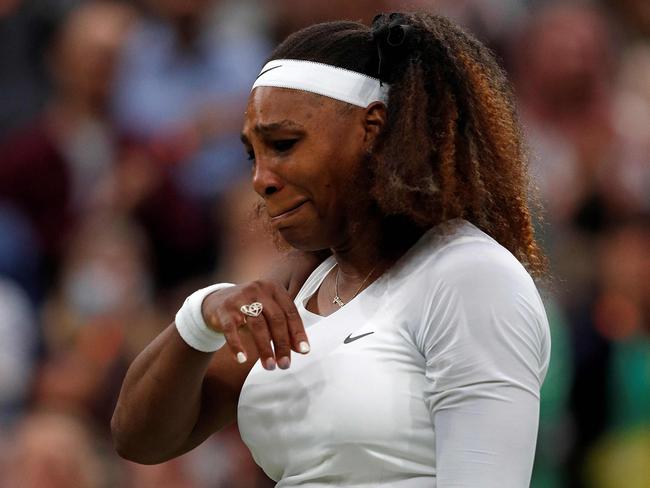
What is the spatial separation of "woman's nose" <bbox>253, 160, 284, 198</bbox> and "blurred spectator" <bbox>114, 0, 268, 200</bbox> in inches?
130

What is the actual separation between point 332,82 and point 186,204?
3.31 m

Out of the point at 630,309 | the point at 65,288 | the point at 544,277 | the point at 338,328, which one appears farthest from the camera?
the point at 65,288

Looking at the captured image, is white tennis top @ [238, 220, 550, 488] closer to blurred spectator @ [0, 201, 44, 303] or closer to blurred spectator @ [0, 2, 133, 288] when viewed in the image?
blurred spectator @ [0, 201, 44, 303]

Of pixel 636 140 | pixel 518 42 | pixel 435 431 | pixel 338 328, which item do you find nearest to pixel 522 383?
pixel 435 431

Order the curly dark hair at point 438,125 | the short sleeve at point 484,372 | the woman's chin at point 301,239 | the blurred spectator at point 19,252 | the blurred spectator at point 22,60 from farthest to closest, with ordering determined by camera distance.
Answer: the blurred spectator at point 22,60 → the blurred spectator at point 19,252 → the woman's chin at point 301,239 → the curly dark hair at point 438,125 → the short sleeve at point 484,372

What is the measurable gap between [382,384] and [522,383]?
223mm

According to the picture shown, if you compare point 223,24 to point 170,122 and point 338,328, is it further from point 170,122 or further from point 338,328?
point 338,328

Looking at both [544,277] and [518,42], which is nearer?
[544,277]

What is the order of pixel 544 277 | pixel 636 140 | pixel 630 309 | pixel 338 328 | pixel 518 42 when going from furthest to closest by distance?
pixel 518 42 < pixel 636 140 < pixel 630 309 < pixel 544 277 < pixel 338 328

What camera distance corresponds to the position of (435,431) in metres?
2.18

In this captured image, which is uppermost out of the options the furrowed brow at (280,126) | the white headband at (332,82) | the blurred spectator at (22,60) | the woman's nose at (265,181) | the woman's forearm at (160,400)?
the white headband at (332,82)

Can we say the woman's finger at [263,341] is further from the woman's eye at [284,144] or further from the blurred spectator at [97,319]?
the blurred spectator at [97,319]

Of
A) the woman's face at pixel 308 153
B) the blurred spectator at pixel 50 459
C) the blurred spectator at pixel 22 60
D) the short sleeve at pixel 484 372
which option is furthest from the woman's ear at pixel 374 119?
the blurred spectator at pixel 22 60

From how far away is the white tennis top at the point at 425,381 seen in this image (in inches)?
83.6
